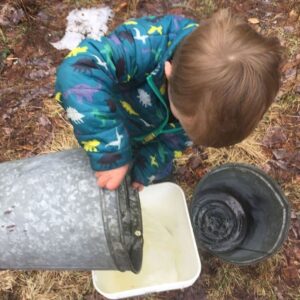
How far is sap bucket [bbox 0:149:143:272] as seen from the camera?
1413 millimetres

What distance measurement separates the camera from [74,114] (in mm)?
1427

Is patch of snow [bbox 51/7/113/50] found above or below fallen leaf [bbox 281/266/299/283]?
above

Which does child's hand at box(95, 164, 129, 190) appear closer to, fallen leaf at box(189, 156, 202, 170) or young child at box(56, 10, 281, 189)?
young child at box(56, 10, 281, 189)

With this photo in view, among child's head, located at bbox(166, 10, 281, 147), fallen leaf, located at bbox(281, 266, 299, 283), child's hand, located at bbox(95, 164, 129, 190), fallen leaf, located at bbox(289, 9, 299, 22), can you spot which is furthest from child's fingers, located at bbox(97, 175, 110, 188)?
fallen leaf, located at bbox(289, 9, 299, 22)

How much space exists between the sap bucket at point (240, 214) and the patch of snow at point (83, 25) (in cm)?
136

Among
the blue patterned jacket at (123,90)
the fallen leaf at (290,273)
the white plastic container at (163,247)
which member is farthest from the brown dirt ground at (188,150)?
the blue patterned jacket at (123,90)

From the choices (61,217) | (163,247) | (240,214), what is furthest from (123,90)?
(240,214)

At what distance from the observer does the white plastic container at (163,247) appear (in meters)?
2.30

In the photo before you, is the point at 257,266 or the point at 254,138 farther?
the point at 254,138

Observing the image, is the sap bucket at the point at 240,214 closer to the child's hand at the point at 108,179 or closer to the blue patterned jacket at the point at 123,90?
the blue patterned jacket at the point at 123,90

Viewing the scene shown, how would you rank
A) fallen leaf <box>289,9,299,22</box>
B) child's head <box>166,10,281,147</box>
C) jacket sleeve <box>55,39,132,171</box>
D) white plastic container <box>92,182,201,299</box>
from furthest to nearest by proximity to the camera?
fallen leaf <box>289,9,299,22</box>, white plastic container <box>92,182,201,299</box>, jacket sleeve <box>55,39,132,171</box>, child's head <box>166,10,281,147</box>

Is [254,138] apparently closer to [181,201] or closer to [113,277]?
[181,201]

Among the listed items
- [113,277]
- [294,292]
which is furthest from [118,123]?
[294,292]

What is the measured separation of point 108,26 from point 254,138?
130 cm
